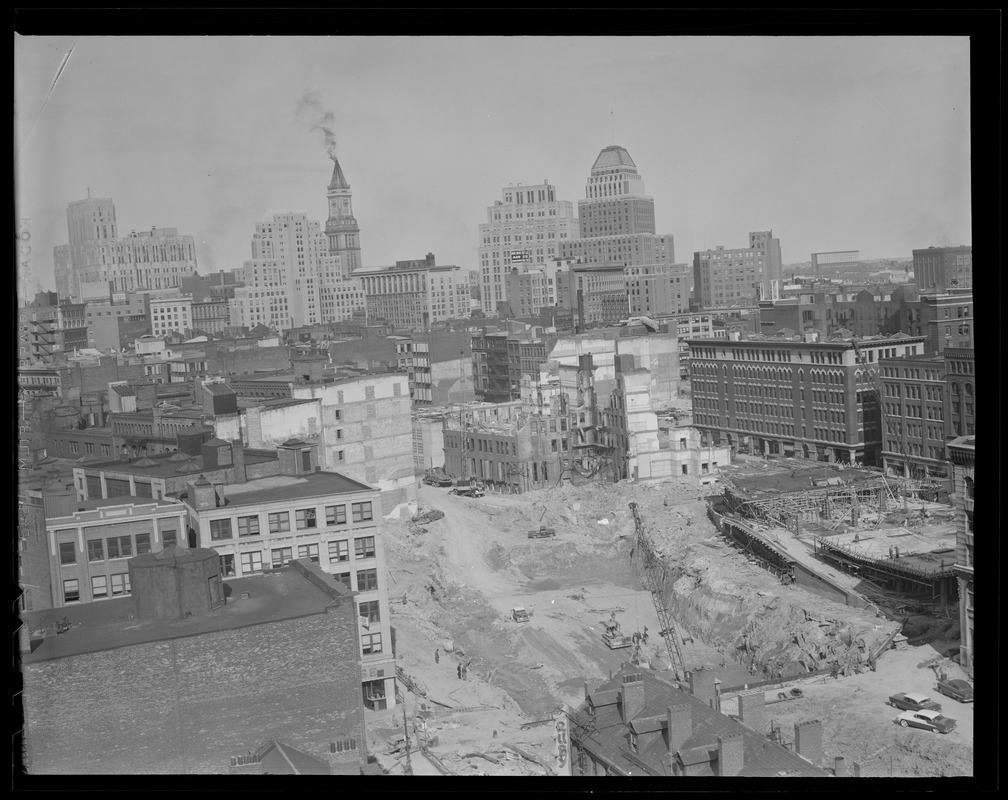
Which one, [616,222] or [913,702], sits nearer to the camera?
[913,702]

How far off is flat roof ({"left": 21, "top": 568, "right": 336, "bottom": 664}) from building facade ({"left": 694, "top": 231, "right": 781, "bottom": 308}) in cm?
346

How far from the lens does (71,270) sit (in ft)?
23.9

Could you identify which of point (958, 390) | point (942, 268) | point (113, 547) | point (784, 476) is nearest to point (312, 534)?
point (113, 547)

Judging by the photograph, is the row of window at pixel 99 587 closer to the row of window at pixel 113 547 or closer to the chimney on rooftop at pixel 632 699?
the row of window at pixel 113 547

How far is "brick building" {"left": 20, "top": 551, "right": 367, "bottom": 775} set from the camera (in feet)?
14.8

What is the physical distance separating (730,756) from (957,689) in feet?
6.82

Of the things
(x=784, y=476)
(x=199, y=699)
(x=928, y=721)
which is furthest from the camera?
(x=784, y=476)

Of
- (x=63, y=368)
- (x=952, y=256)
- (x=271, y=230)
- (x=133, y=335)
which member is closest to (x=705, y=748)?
(x=952, y=256)

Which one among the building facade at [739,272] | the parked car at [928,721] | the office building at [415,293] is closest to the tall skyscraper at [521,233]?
the office building at [415,293]

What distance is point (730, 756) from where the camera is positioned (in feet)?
15.0

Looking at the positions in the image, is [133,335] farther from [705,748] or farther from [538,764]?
[705,748]

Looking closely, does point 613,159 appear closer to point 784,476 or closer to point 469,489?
point 469,489

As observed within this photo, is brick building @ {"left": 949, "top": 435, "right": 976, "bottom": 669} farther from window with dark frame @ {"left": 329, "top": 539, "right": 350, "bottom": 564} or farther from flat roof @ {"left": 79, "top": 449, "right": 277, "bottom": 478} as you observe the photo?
flat roof @ {"left": 79, "top": 449, "right": 277, "bottom": 478}

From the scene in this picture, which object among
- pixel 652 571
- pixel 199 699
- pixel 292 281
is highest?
pixel 292 281
